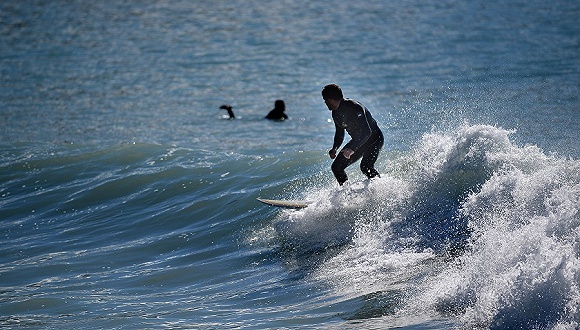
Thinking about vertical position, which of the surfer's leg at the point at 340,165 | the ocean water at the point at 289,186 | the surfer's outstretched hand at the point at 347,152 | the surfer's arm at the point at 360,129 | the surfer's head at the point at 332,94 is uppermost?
the surfer's head at the point at 332,94

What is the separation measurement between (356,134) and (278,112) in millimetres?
10258

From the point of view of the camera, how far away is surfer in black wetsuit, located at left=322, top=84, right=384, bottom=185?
13.4m

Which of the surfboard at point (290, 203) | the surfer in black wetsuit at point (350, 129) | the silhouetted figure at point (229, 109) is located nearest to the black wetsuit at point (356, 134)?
the surfer in black wetsuit at point (350, 129)

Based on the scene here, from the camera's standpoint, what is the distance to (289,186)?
54.3 ft

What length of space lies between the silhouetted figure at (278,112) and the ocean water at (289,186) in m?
0.25

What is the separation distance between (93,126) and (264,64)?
9.02 meters

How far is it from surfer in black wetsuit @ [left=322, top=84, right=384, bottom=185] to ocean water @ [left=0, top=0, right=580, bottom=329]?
44 cm

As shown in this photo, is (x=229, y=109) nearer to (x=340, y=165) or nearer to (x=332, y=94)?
(x=340, y=165)

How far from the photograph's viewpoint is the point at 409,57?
31.1 meters

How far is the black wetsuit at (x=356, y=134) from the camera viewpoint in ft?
44.4

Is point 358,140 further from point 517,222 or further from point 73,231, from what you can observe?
point 73,231

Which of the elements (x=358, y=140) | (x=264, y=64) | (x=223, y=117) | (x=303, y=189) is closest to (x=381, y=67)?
(x=264, y=64)

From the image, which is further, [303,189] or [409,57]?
[409,57]

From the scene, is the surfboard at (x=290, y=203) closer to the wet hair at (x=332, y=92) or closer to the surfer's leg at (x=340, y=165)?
the surfer's leg at (x=340, y=165)
